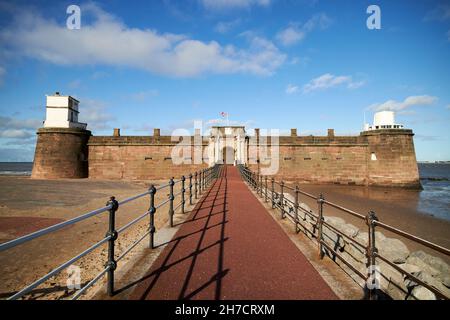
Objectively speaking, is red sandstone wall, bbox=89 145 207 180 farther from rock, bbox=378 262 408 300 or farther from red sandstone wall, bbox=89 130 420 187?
rock, bbox=378 262 408 300

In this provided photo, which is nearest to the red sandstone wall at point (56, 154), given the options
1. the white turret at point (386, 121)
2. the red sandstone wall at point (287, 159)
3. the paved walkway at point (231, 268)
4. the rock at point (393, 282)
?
the red sandstone wall at point (287, 159)

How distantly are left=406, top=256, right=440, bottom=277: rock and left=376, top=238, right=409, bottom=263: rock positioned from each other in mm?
193

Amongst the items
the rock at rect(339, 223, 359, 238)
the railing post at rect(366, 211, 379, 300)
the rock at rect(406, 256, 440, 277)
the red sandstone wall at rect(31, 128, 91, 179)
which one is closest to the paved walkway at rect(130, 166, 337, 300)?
the railing post at rect(366, 211, 379, 300)

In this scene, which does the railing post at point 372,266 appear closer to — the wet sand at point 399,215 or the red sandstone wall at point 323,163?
the wet sand at point 399,215

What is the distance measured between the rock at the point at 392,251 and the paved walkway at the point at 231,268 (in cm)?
413

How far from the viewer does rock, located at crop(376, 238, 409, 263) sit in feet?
24.5

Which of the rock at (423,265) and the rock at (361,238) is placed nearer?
the rock at (423,265)

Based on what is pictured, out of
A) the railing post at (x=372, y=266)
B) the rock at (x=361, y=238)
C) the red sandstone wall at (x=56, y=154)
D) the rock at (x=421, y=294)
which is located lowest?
the rock at (x=361, y=238)

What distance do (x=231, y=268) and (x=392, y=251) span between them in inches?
254

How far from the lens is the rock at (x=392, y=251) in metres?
7.46

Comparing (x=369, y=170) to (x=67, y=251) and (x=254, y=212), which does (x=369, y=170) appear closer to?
(x=254, y=212)

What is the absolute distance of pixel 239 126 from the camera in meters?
32.2

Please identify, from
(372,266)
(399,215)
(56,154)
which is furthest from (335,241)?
(56,154)
